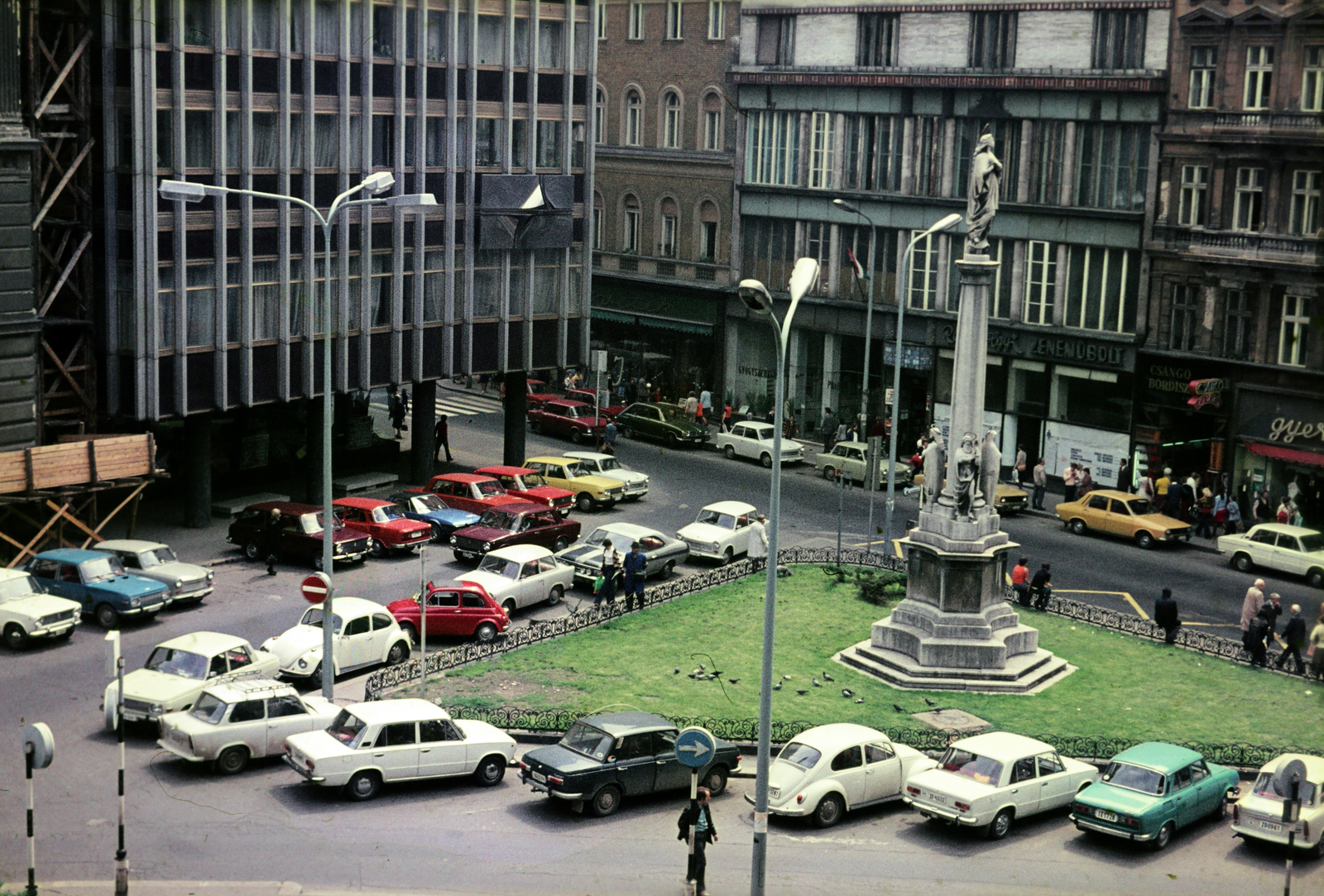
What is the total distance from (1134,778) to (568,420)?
3832cm

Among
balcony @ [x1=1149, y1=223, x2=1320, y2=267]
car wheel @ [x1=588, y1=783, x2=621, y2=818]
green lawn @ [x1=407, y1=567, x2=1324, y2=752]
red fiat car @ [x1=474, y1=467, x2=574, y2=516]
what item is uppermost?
balcony @ [x1=1149, y1=223, x2=1320, y2=267]

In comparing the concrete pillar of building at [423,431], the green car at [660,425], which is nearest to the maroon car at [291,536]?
the concrete pillar of building at [423,431]

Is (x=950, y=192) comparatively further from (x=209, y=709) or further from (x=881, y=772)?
(x=209, y=709)

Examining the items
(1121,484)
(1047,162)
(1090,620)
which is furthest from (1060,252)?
(1090,620)

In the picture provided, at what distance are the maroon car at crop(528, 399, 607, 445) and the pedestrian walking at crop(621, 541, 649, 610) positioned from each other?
2233cm

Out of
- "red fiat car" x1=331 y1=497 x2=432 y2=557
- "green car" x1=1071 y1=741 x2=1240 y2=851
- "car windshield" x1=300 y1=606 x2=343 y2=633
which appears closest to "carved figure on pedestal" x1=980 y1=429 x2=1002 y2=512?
"green car" x1=1071 y1=741 x2=1240 y2=851

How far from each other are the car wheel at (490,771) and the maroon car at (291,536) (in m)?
15.4

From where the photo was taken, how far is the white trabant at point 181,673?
2855 cm

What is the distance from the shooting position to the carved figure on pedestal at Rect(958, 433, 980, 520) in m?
33.3

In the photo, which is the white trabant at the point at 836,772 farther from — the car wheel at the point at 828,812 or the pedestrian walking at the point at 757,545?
the pedestrian walking at the point at 757,545

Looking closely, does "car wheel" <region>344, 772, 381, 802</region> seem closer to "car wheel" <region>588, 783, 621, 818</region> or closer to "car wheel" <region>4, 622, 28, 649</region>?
"car wheel" <region>588, 783, 621, 818</region>

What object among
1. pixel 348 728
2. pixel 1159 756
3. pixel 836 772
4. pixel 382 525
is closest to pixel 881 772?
pixel 836 772

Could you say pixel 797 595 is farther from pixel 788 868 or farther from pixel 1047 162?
pixel 1047 162

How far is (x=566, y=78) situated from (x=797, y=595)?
71.4ft
